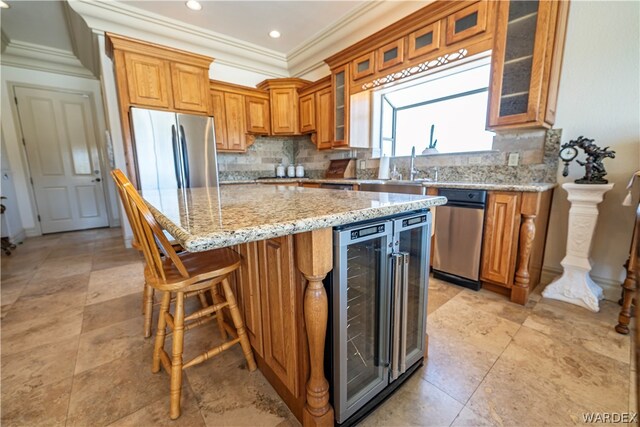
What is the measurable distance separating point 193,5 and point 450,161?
345 centimetres

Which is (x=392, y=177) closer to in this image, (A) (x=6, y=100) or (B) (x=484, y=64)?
(B) (x=484, y=64)

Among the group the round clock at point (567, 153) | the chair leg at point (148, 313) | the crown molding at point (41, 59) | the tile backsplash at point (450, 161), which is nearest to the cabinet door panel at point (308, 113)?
the tile backsplash at point (450, 161)

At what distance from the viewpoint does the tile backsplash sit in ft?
6.98

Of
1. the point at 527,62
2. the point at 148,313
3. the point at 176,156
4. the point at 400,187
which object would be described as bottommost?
the point at 148,313

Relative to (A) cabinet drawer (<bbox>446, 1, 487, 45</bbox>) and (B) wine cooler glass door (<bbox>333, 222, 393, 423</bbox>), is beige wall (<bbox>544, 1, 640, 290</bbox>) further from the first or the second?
(B) wine cooler glass door (<bbox>333, 222, 393, 423</bbox>)

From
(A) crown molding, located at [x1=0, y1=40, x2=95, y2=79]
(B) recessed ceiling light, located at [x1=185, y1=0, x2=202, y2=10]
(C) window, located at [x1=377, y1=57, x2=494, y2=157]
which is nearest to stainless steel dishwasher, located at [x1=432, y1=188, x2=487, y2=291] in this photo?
(C) window, located at [x1=377, y1=57, x2=494, y2=157]

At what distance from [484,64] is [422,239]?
2329 mm

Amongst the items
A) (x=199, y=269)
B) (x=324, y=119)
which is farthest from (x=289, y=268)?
(x=324, y=119)

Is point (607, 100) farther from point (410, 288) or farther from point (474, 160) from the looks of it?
point (410, 288)

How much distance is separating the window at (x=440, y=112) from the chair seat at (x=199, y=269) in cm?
245

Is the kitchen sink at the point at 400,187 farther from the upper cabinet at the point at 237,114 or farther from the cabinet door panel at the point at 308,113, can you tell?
the upper cabinet at the point at 237,114

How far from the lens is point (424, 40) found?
2.37 meters

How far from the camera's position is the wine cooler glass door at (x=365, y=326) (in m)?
0.95

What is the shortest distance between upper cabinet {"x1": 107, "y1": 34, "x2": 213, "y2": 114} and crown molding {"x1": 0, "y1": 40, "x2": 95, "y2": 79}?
2092 mm
